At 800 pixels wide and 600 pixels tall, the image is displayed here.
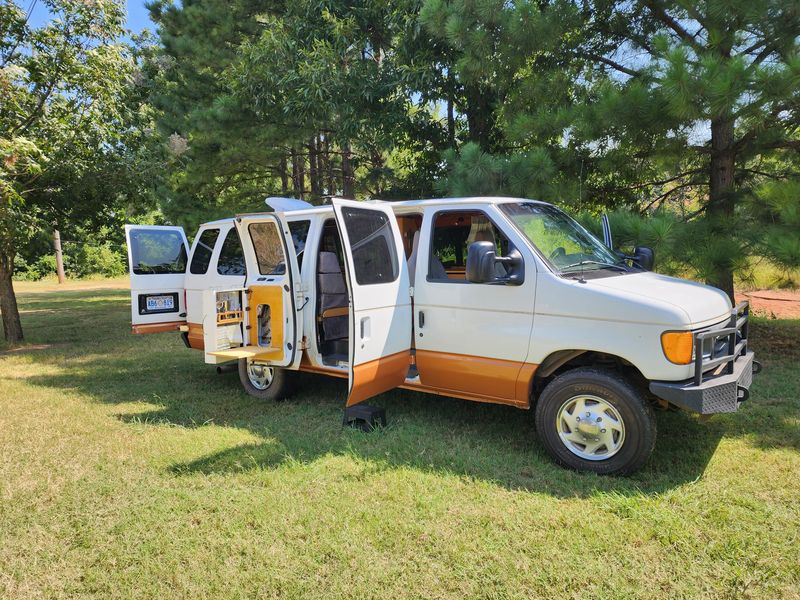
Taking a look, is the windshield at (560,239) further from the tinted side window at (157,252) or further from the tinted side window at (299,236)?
the tinted side window at (157,252)

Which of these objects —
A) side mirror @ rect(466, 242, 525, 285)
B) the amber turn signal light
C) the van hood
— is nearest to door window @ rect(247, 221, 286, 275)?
side mirror @ rect(466, 242, 525, 285)

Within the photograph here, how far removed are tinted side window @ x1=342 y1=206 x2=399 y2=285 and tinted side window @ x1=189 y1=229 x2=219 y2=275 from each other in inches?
112

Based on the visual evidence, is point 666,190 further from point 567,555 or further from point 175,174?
point 175,174

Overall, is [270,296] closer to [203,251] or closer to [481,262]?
[203,251]

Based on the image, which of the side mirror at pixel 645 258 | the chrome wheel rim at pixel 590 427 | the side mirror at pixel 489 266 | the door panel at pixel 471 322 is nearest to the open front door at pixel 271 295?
the door panel at pixel 471 322

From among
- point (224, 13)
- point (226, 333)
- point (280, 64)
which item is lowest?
point (226, 333)

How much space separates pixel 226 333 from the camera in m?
5.77

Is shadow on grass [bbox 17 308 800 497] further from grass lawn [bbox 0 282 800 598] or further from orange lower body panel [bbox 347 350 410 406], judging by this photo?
orange lower body panel [bbox 347 350 410 406]

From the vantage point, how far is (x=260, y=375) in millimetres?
6332

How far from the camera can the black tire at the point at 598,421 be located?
388 cm

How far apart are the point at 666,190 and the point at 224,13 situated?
11.0m

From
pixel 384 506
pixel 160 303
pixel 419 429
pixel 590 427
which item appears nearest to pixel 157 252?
pixel 160 303

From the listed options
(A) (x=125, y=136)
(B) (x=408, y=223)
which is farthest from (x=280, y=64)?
(B) (x=408, y=223)

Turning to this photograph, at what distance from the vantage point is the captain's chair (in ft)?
19.0
